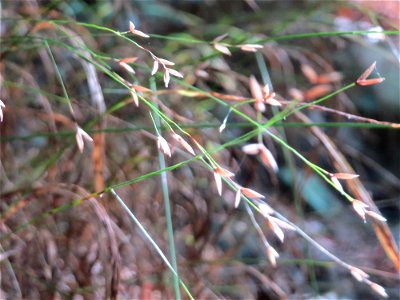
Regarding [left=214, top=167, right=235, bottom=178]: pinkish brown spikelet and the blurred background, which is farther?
the blurred background

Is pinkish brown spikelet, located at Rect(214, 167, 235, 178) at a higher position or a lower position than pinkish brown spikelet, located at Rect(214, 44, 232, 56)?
lower

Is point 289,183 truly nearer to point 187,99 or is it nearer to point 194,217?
point 187,99

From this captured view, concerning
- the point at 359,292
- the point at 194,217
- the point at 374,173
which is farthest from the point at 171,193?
the point at 374,173

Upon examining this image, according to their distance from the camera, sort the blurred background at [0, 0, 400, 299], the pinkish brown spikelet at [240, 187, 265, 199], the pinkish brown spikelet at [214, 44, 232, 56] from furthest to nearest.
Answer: the blurred background at [0, 0, 400, 299]
the pinkish brown spikelet at [214, 44, 232, 56]
the pinkish brown spikelet at [240, 187, 265, 199]

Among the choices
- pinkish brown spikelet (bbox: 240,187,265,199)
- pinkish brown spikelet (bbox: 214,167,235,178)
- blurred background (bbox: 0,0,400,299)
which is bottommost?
blurred background (bbox: 0,0,400,299)

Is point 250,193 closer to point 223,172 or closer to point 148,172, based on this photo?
point 223,172

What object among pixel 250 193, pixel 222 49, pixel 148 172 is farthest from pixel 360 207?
A: pixel 148 172

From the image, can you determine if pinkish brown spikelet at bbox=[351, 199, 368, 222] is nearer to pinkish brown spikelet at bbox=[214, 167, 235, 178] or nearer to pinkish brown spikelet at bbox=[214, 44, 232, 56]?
pinkish brown spikelet at bbox=[214, 167, 235, 178]

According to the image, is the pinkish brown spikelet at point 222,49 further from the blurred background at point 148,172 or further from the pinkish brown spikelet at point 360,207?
the pinkish brown spikelet at point 360,207

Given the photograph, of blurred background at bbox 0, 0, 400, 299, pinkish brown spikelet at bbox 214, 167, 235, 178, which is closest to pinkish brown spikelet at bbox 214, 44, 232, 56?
blurred background at bbox 0, 0, 400, 299

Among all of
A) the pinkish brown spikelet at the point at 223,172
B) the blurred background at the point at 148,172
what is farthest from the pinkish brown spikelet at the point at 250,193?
the blurred background at the point at 148,172
